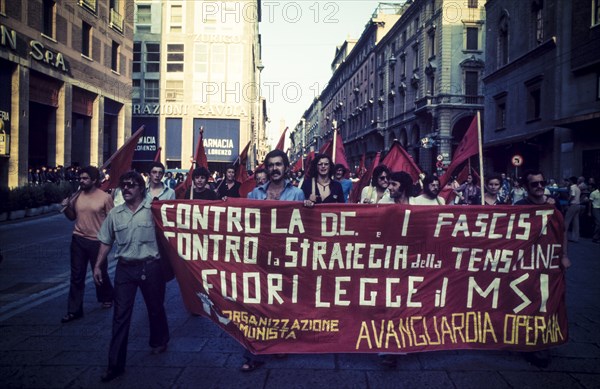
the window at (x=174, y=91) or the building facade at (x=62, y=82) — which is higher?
the window at (x=174, y=91)

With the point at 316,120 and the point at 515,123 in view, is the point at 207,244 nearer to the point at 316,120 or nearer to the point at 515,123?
the point at 515,123

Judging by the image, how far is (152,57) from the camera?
38.0 m

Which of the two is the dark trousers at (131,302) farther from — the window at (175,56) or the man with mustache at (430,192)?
the window at (175,56)

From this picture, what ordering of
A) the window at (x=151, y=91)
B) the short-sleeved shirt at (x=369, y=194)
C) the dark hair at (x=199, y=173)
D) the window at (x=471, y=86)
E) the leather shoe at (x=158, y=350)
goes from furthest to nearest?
the window at (x=151, y=91), the window at (x=471, y=86), the short-sleeved shirt at (x=369, y=194), the dark hair at (x=199, y=173), the leather shoe at (x=158, y=350)

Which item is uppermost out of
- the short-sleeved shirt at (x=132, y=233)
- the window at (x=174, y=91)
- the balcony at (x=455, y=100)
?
the window at (x=174, y=91)

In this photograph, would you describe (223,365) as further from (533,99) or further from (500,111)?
(500,111)

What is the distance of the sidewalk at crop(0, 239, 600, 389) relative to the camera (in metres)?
3.77

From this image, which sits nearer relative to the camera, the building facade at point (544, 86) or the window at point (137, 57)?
the building facade at point (544, 86)

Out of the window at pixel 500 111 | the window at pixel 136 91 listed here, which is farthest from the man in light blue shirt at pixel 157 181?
the window at pixel 136 91

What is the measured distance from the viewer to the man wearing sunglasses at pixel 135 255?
416cm

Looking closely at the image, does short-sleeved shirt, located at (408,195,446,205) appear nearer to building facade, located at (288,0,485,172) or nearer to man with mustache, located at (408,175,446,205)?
man with mustache, located at (408,175,446,205)

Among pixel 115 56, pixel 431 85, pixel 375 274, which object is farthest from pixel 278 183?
pixel 431 85

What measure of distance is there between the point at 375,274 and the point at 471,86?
35489mm

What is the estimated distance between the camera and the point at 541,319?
4.27 m
